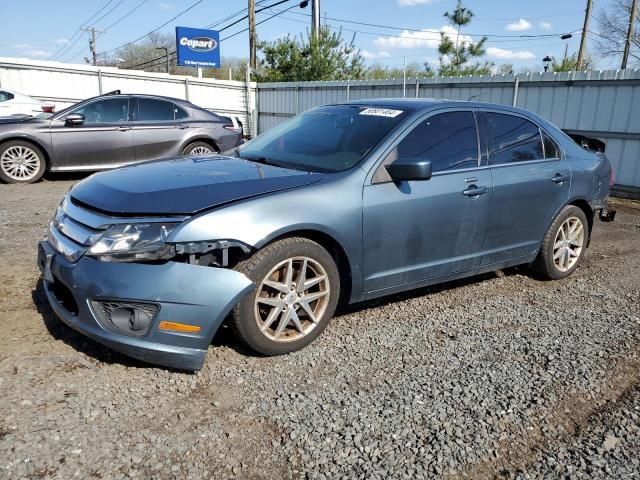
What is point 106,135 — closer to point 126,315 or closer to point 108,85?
point 126,315

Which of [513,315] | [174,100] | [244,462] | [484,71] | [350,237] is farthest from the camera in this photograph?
[484,71]

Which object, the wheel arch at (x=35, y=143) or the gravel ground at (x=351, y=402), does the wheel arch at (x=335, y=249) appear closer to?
the gravel ground at (x=351, y=402)

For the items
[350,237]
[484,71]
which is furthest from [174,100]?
[484,71]

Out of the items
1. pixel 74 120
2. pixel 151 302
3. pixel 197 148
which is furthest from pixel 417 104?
pixel 74 120

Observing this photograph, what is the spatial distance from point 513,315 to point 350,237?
5.36 ft

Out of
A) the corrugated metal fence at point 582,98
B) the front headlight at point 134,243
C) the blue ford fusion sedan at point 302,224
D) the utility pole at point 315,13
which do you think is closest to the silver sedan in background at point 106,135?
the corrugated metal fence at point 582,98

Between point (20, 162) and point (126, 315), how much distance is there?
744 centimetres

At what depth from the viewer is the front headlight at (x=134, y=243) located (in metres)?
2.73

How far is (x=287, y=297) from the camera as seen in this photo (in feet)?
10.3

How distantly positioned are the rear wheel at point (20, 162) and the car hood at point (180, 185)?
6266mm

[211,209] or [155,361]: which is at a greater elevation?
[211,209]

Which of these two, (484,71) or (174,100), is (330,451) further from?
(484,71)

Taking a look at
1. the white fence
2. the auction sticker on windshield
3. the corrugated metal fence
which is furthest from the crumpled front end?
the white fence

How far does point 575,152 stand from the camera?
195 inches
